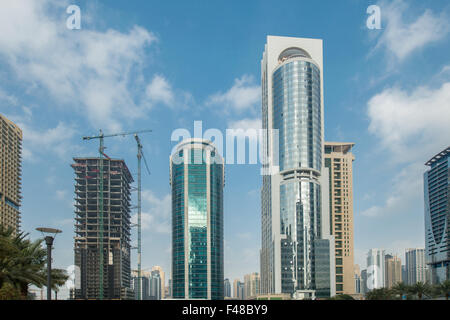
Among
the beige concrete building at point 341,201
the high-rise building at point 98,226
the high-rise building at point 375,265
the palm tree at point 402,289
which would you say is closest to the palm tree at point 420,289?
the palm tree at point 402,289

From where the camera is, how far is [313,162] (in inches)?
4914

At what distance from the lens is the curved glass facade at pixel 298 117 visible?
124 metres

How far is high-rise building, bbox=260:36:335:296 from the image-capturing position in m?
120

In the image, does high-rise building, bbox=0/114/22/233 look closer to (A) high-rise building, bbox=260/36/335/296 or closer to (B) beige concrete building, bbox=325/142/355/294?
(A) high-rise building, bbox=260/36/335/296

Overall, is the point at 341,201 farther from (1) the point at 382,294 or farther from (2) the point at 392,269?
(1) the point at 382,294

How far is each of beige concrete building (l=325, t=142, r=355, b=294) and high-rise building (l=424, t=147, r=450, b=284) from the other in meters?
27.2

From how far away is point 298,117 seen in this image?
407 ft

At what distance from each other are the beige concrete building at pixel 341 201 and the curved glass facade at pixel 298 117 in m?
21.0

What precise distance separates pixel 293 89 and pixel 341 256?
1974 inches

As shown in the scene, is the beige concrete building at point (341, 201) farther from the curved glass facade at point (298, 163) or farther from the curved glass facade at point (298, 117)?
the curved glass facade at point (298, 117)

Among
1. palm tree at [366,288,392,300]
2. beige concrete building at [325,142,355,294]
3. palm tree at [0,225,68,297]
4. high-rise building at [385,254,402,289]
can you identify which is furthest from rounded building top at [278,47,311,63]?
palm tree at [0,225,68,297]
